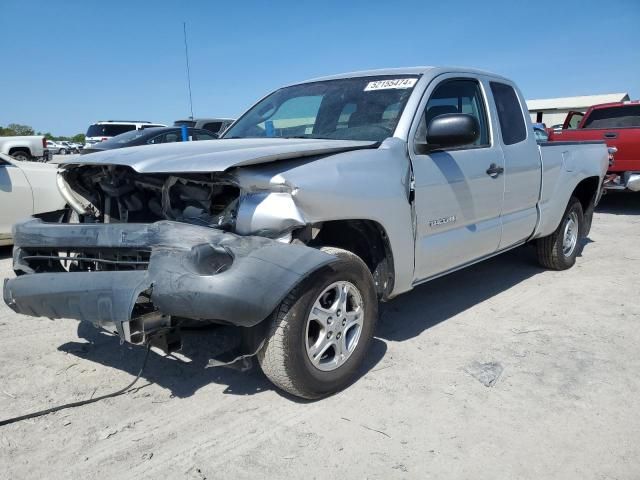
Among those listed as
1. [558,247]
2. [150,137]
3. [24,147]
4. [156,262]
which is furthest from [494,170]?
[24,147]

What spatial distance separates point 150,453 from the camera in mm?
2371

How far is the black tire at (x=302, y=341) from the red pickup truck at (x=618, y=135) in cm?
659

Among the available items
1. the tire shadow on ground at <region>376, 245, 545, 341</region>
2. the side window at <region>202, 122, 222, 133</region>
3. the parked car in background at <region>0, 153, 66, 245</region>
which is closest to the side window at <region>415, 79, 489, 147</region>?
the tire shadow on ground at <region>376, 245, 545, 341</region>

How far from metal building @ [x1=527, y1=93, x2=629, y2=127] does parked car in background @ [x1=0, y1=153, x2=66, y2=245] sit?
38074mm

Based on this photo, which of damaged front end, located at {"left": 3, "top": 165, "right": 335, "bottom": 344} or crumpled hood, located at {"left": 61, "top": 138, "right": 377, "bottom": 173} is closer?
damaged front end, located at {"left": 3, "top": 165, "right": 335, "bottom": 344}

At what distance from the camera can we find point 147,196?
3068 mm

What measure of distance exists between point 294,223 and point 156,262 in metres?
0.66

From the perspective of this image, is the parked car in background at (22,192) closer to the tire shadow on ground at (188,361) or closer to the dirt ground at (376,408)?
the dirt ground at (376,408)

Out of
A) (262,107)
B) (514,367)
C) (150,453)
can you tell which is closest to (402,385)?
(514,367)

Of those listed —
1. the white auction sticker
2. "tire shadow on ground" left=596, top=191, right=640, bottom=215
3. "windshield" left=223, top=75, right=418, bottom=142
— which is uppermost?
the white auction sticker

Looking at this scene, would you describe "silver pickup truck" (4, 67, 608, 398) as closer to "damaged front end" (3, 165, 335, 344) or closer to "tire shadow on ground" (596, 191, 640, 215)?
"damaged front end" (3, 165, 335, 344)

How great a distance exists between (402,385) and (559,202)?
2925 mm

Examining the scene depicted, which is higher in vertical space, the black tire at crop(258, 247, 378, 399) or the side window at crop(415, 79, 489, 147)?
the side window at crop(415, 79, 489, 147)

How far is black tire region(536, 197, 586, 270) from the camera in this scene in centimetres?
527
